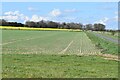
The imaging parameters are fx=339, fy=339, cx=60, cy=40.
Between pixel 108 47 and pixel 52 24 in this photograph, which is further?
pixel 52 24

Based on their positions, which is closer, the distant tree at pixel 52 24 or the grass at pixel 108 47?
the grass at pixel 108 47

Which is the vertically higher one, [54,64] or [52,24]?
[52,24]

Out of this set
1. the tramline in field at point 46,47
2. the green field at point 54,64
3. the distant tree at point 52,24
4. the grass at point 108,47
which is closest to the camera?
the green field at point 54,64

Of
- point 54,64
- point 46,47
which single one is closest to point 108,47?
point 46,47

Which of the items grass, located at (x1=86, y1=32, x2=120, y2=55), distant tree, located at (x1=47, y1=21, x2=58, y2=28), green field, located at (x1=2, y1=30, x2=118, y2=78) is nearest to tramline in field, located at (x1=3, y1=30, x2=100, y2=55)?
green field, located at (x1=2, y1=30, x2=118, y2=78)

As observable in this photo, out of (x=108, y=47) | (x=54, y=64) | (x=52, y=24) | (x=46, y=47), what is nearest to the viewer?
(x=54, y=64)

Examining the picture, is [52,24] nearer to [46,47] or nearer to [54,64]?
[46,47]

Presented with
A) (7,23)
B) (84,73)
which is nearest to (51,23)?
(7,23)

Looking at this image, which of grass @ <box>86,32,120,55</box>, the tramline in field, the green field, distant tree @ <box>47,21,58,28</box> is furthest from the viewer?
distant tree @ <box>47,21,58,28</box>

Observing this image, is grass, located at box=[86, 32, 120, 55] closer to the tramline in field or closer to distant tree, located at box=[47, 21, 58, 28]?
the tramline in field

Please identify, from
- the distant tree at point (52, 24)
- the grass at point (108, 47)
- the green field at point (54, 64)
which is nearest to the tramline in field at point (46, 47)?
the green field at point (54, 64)

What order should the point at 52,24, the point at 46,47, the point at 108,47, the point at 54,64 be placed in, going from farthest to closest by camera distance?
1. the point at 52,24
2. the point at 108,47
3. the point at 46,47
4. the point at 54,64

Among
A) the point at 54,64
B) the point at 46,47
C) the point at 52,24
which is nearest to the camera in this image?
the point at 54,64

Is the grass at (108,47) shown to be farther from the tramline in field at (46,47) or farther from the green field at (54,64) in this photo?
the green field at (54,64)
